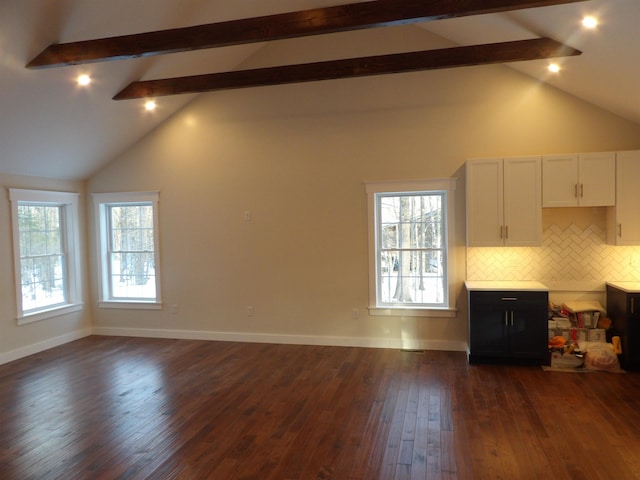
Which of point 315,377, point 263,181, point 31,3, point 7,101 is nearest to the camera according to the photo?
point 31,3

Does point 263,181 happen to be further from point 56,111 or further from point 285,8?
point 56,111

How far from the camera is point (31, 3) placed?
136 inches

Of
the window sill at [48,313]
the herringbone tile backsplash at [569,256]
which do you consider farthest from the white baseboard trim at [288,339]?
the herringbone tile backsplash at [569,256]

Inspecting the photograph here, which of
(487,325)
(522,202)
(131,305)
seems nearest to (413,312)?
(487,325)

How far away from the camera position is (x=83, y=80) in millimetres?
4539

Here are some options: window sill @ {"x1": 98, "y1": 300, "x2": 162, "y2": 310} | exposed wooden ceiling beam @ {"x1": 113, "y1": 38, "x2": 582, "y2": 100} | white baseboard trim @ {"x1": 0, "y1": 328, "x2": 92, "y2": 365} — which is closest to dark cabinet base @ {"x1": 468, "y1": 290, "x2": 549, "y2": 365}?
exposed wooden ceiling beam @ {"x1": 113, "y1": 38, "x2": 582, "y2": 100}

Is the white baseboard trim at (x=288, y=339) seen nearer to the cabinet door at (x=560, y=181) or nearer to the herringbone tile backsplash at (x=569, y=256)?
the herringbone tile backsplash at (x=569, y=256)

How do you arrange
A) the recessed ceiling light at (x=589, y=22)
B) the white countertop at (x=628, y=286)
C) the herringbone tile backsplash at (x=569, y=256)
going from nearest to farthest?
the recessed ceiling light at (x=589, y=22)
the white countertop at (x=628, y=286)
the herringbone tile backsplash at (x=569, y=256)

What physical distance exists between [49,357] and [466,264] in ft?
16.7

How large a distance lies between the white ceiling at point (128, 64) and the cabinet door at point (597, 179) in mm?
537

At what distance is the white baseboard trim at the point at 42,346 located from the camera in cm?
526

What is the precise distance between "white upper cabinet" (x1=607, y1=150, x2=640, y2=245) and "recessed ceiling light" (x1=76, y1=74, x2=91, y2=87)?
539 cm

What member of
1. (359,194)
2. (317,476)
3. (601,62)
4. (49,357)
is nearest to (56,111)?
(49,357)

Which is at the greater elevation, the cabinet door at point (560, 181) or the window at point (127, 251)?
the cabinet door at point (560, 181)
